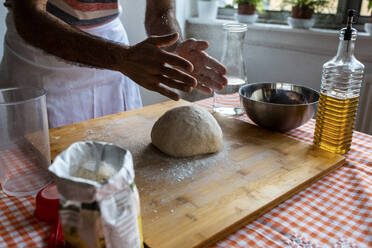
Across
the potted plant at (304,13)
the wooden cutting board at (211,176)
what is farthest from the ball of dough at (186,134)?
the potted plant at (304,13)

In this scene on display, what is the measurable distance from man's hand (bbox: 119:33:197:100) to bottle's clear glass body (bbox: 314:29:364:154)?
1.35ft

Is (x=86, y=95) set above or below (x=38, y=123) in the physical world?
below

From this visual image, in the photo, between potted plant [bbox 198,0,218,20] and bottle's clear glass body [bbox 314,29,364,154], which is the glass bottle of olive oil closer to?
bottle's clear glass body [bbox 314,29,364,154]

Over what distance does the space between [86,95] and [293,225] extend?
1.16m

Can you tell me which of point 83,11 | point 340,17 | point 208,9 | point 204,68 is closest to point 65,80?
point 83,11

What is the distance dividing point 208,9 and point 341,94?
1.93 metres

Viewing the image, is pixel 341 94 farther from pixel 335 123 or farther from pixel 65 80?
pixel 65 80

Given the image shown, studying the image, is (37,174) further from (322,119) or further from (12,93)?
(322,119)

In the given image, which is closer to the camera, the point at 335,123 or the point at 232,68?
the point at 335,123

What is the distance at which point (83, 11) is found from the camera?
4.52ft

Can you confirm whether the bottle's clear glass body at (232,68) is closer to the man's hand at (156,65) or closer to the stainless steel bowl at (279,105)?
the stainless steel bowl at (279,105)

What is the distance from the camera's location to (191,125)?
3.38 feet

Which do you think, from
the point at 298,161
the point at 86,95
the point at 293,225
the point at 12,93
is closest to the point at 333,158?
the point at 298,161

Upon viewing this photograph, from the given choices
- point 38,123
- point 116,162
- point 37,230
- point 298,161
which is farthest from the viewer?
point 298,161
